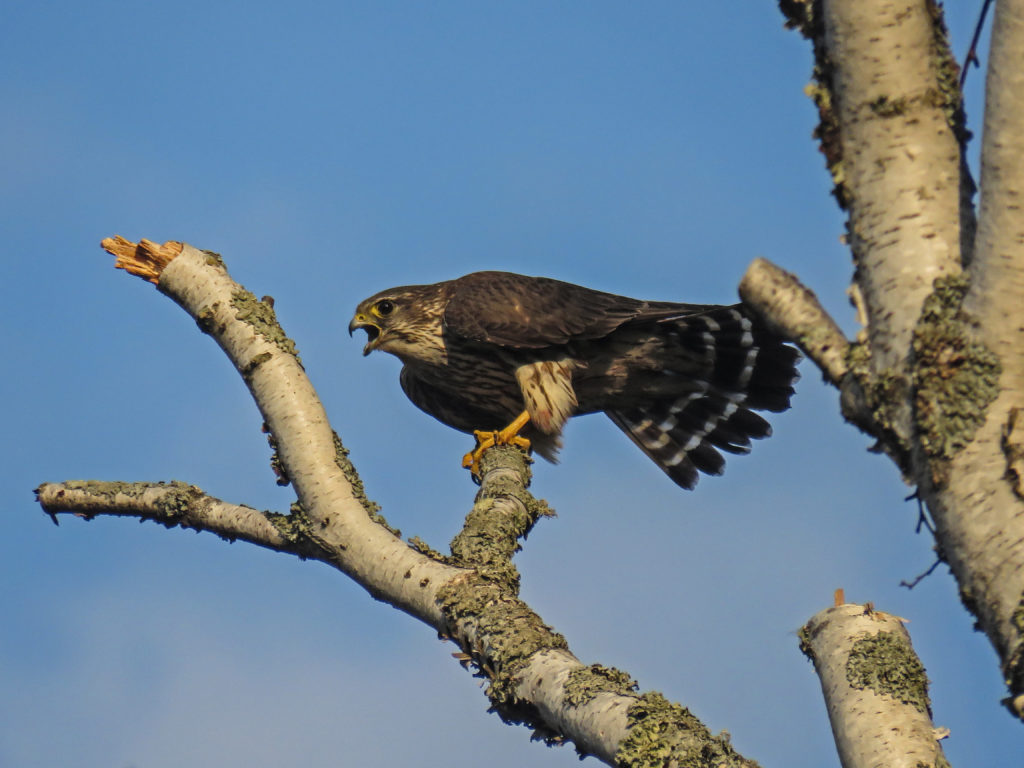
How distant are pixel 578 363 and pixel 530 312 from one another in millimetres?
429

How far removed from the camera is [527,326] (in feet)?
19.9

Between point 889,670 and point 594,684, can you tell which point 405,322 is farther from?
point 889,670

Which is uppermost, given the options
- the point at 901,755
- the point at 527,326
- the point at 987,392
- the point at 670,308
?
the point at 670,308

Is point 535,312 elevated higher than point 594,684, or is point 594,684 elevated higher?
point 535,312

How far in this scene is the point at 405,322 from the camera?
648cm

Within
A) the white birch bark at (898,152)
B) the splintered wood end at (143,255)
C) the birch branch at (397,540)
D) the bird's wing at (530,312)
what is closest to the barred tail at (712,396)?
the bird's wing at (530,312)

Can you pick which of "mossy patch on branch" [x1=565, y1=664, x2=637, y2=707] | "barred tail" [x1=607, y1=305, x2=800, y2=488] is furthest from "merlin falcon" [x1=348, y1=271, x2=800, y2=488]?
"mossy patch on branch" [x1=565, y1=664, x2=637, y2=707]

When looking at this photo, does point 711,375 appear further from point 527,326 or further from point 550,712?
point 550,712

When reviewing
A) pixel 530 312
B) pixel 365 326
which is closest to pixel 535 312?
pixel 530 312

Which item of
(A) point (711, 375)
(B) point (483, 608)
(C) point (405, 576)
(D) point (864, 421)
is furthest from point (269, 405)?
(A) point (711, 375)

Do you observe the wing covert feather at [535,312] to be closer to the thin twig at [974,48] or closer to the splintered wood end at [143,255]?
the splintered wood end at [143,255]

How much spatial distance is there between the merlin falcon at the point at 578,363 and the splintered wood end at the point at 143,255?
208 cm

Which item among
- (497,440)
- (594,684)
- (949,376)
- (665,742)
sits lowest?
(665,742)

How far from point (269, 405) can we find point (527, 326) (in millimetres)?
2407
